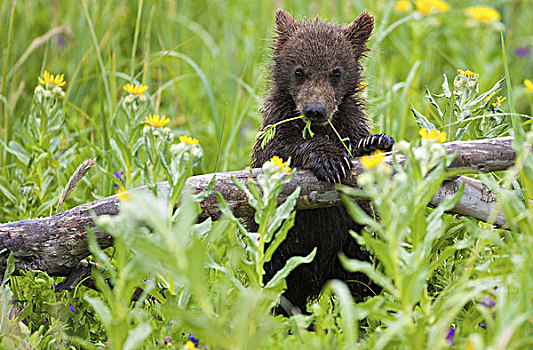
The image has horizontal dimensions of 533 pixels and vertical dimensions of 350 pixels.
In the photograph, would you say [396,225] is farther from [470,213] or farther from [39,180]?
[39,180]

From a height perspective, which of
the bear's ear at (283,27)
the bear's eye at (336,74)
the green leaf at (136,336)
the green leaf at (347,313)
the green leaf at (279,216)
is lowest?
the green leaf at (136,336)

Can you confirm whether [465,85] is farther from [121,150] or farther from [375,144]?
[121,150]

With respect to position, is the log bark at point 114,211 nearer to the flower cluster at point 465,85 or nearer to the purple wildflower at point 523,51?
the flower cluster at point 465,85

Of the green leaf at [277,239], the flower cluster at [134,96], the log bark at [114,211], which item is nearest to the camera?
the green leaf at [277,239]

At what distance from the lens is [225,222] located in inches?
79.4

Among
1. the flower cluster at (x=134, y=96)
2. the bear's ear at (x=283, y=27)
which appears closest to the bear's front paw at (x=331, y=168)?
the bear's ear at (x=283, y=27)

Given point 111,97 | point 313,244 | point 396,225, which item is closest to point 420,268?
point 396,225

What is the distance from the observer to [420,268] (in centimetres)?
172

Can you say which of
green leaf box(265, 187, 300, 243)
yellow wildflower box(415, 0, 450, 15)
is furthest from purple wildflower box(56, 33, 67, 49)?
green leaf box(265, 187, 300, 243)

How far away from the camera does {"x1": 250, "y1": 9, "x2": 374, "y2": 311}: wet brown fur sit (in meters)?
2.94

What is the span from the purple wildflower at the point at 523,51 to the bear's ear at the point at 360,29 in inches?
108

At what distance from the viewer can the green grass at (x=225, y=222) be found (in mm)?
1683

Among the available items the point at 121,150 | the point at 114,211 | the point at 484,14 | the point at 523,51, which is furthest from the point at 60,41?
the point at 523,51

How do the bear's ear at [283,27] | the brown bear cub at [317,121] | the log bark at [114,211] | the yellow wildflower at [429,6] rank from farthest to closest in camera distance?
the yellow wildflower at [429,6] < the bear's ear at [283,27] < the brown bear cub at [317,121] < the log bark at [114,211]
